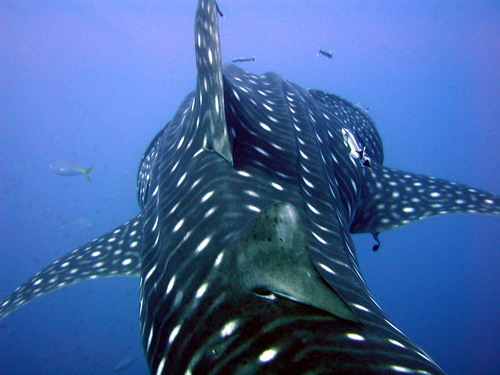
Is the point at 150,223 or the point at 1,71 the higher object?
the point at 150,223

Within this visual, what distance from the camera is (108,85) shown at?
84.4 metres

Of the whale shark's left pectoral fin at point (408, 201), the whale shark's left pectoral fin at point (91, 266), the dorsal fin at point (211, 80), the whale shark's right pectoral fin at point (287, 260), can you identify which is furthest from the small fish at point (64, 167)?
the whale shark's right pectoral fin at point (287, 260)

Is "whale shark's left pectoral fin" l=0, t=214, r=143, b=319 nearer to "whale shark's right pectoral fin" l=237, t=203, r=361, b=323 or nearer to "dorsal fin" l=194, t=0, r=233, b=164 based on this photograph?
"dorsal fin" l=194, t=0, r=233, b=164

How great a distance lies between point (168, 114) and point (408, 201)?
92.3m

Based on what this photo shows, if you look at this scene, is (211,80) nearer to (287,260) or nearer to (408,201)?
(287,260)

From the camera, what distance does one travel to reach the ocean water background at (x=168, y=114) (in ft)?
89.5

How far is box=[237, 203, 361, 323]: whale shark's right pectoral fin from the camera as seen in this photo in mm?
1000

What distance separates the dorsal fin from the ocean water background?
19.5 m

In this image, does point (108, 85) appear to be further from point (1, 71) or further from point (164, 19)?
point (164, 19)

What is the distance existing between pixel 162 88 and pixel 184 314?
101020 mm

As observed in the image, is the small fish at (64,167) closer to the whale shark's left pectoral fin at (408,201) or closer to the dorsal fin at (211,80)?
the whale shark's left pectoral fin at (408,201)

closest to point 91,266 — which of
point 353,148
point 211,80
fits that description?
point 211,80

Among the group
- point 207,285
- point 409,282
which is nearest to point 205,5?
point 207,285

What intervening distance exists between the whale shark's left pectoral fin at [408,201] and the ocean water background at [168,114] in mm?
18868
